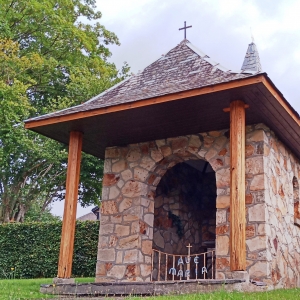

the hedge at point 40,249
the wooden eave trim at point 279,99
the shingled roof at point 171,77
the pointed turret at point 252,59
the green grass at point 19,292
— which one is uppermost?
the pointed turret at point 252,59

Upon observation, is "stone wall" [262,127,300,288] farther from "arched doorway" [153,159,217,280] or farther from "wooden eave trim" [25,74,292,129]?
"arched doorway" [153,159,217,280]

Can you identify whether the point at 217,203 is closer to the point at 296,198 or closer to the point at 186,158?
the point at 186,158

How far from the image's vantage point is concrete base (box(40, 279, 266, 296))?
5.68 m

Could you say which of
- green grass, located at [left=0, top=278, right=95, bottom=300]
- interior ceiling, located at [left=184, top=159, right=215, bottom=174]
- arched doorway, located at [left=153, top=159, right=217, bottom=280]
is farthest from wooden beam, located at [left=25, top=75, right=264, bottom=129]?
interior ceiling, located at [left=184, top=159, right=215, bottom=174]

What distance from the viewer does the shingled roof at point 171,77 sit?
6.74m

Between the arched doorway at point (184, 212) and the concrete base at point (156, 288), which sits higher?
the arched doorway at point (184, 212)

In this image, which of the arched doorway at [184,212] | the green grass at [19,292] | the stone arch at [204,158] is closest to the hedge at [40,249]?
the arched doorway at [184,212]

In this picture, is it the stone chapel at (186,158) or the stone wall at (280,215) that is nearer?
the stone chapel at (186,158)

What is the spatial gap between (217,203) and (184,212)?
103 inches

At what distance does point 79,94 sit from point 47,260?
605 centimetres

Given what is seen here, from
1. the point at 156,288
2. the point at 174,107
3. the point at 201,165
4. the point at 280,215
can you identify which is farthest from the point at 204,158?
the point at 156,288

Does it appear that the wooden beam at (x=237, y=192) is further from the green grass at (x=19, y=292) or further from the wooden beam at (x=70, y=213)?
the wooden beam at (x=70, y=213)

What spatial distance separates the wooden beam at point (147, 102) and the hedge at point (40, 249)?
19.8ft

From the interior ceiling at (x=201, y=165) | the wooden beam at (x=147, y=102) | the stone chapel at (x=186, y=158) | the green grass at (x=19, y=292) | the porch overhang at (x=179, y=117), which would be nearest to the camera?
the green grass at (x=19, y=292)
